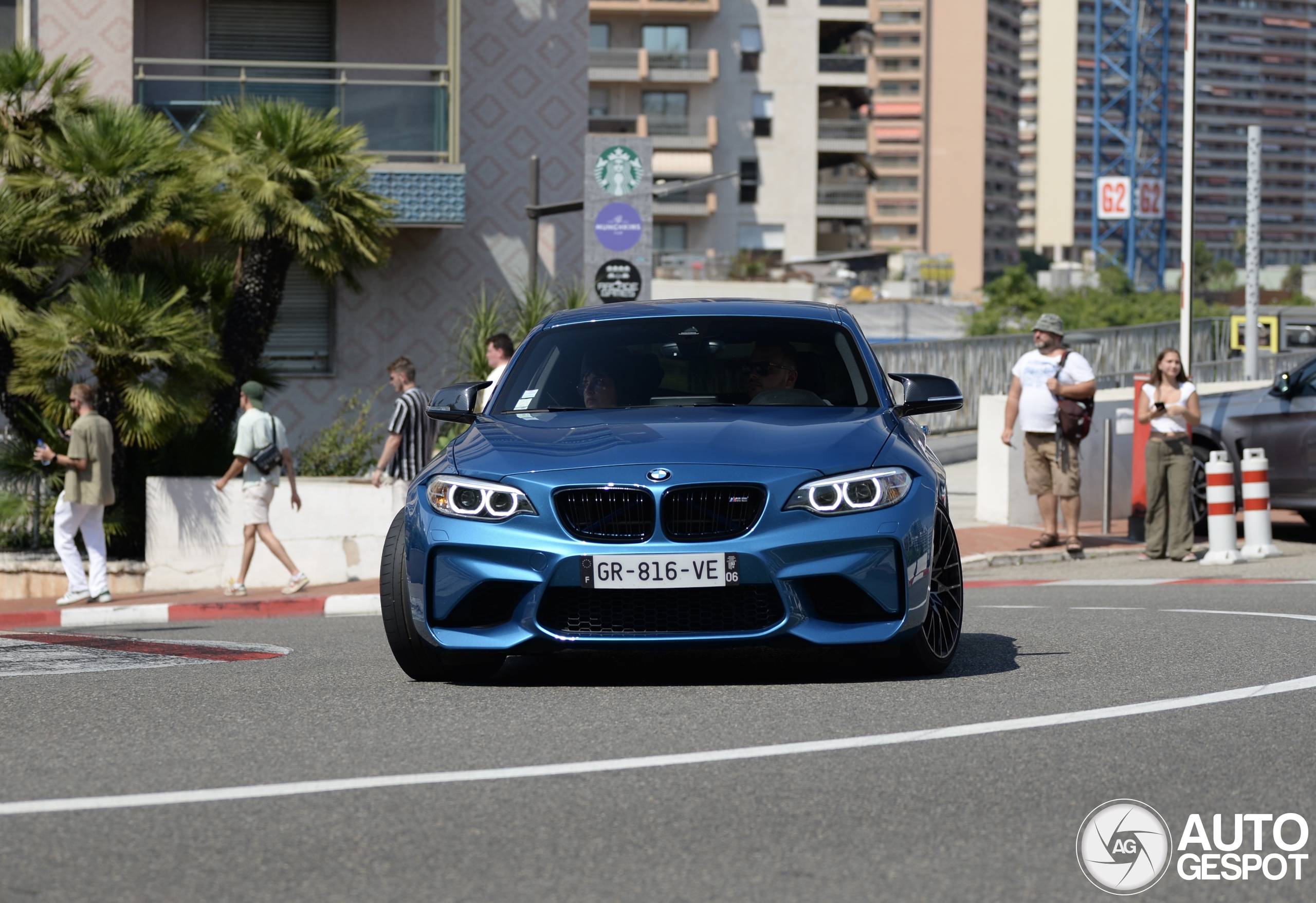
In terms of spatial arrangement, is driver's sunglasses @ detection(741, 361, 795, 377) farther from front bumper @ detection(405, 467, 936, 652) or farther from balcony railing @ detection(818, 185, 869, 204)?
balcony railing @ detection(818, 185, 869, 204)

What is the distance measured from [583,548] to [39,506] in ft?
39.7

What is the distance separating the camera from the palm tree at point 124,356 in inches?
631

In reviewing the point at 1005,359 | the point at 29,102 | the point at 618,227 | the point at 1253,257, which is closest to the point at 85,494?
the point at 29,102

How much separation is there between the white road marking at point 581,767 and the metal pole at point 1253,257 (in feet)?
70.8

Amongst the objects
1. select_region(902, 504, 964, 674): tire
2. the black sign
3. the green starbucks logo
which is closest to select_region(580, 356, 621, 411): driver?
select_region(902, 504, 964, 674): tire

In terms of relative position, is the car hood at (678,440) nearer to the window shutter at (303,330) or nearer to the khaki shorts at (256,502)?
the khaki shorts at (256,502)

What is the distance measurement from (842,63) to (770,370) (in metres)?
90.5

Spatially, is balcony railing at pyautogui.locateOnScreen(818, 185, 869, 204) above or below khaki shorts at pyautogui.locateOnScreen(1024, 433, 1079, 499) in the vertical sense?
above

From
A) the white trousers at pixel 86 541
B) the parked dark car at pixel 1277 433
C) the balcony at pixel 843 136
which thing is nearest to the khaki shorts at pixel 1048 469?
the parked dark car at pixel 1277 433

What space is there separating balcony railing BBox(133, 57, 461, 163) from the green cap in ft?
23.6

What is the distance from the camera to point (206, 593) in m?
15.7

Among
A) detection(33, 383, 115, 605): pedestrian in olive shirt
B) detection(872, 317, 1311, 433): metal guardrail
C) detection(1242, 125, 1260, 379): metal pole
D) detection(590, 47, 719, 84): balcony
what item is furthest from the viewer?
detection(590, 47, 719, 84): balcony

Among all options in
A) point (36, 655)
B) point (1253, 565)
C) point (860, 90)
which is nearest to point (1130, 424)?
point (1253, 565)

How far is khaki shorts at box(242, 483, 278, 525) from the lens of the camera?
48.7 ft
